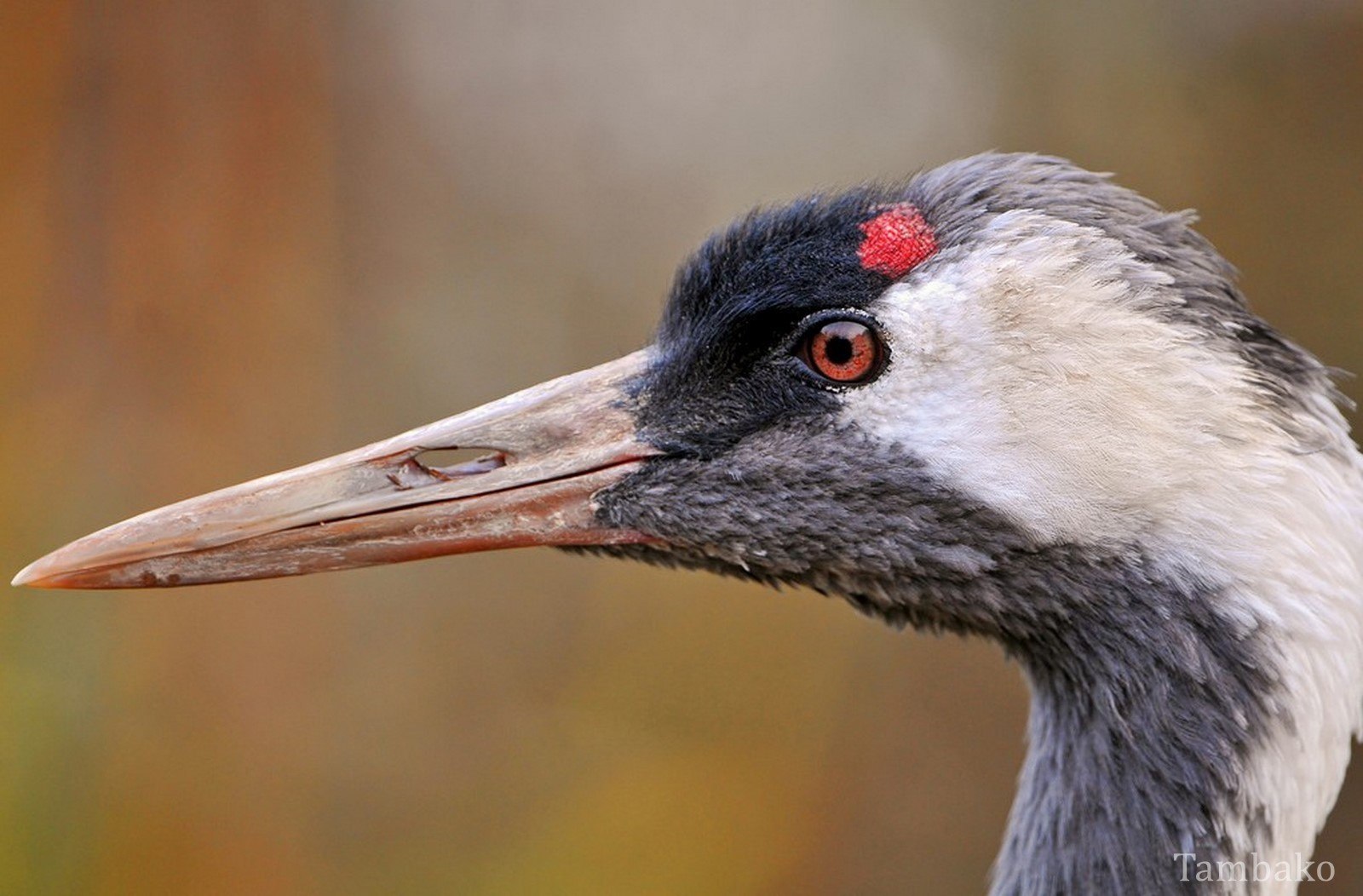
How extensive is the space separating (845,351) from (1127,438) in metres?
0.42

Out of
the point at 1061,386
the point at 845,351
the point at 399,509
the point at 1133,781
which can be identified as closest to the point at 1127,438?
the point at 1061,386

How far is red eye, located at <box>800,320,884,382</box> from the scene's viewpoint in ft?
6.05

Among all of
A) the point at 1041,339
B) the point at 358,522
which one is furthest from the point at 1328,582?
the point at 358,522

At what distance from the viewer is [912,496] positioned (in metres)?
1.85

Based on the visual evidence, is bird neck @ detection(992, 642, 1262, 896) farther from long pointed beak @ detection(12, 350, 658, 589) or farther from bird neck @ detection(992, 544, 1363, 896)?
long pointed beak @ detection(12, 350, 658, 589)

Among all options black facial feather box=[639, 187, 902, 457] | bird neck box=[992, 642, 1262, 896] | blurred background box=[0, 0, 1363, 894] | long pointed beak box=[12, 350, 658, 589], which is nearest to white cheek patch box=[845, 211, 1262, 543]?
A: black facial feather box=[639, 187, 902, 457]

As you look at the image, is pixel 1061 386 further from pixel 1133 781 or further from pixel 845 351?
pixel 1133 781

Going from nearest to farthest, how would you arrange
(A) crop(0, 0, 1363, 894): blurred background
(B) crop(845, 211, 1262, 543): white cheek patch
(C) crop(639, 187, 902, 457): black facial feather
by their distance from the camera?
(B) crop(845, 211, 1262, 543): white cheek patch
(C) crop(639, 187, 902, 457): black facial feather
(A) crop(0, 0, 1363, 894): blurred background

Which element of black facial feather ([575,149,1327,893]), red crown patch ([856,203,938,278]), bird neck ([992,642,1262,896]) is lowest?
bird neck ([992,642,1262,896])

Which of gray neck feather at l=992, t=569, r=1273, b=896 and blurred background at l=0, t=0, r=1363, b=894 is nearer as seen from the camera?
gray neck feather at l=992, t=569, r=1273, b=896

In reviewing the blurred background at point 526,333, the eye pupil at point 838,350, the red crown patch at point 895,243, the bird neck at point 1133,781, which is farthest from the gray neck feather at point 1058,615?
the blurred background at point 526,333

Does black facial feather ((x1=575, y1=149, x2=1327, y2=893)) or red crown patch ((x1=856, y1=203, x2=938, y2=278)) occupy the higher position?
red crown patch ((x1=856, y1=203, x2=938, y2=278))

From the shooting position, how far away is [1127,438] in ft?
5.76

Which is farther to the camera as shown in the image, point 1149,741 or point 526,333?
point 526,333
